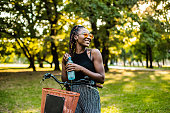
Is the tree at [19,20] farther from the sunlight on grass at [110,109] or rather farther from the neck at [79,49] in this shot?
the neck at [79,49]

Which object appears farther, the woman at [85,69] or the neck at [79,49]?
the neck at [79,49]

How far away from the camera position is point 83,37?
2.56 m

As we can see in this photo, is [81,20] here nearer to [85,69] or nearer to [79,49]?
[79,49]

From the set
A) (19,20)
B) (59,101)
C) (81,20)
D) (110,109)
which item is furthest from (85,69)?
(81,20)

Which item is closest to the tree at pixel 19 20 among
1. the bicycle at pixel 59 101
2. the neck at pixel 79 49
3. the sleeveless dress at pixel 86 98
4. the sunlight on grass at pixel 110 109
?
the sunlight on grass at pixel 110 109

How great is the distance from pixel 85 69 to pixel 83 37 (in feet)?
1.41

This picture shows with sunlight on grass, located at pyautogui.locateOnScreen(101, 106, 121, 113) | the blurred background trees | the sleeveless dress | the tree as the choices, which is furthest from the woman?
the tree

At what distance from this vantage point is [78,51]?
8.66ft

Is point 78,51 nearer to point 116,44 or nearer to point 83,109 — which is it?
point 83,109

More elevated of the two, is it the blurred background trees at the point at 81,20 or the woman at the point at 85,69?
the blurred background trees at the point at 81,20

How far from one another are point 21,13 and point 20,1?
1.28 metres

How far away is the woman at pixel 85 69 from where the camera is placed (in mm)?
2404

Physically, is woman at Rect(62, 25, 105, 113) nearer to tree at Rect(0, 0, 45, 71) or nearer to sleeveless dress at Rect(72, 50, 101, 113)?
sleeveless dress at Rect(72, 50, 101, 113)

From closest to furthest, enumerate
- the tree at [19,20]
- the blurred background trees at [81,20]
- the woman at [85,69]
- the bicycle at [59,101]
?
the bicycle at [59,101] < the woman at [85,69] < the blurred background trees at [81,20] < the tree at [19,20]
